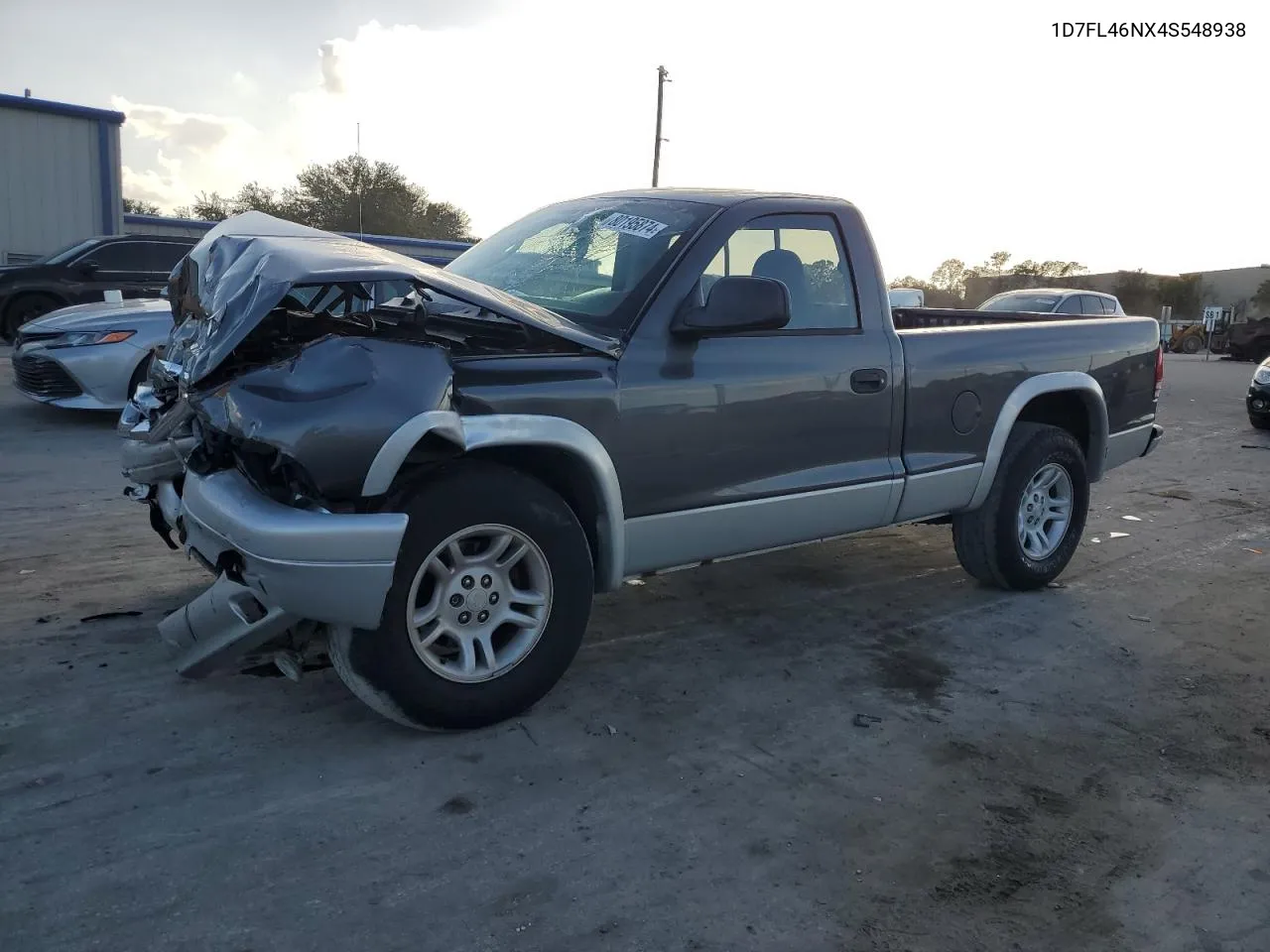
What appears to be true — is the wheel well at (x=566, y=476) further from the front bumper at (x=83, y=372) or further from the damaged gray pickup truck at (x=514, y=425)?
the front bumper at (x=83, y=372)

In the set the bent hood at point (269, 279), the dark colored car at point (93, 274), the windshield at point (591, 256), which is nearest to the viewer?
the bent hood at point (269, 279)

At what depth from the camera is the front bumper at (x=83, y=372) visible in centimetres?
866

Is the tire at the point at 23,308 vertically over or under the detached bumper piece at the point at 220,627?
over

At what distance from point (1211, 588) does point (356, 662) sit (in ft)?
15.5

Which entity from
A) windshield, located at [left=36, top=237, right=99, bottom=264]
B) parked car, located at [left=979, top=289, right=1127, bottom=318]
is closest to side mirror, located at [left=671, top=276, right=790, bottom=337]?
parked car, located at [left=979, top=289, right=1127, bottom=318]

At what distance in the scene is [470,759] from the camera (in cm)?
326

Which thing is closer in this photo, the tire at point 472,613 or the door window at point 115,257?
the tire at point 472,613

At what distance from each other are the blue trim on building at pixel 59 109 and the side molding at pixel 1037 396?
21432 millimetres

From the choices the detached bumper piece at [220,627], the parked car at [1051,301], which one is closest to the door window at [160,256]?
the parked car at [1051,301]

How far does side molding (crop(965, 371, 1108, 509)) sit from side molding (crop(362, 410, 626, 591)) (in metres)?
2.23

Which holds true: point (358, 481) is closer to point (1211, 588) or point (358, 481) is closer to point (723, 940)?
point (723, 940)

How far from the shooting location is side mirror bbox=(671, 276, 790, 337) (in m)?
3.62

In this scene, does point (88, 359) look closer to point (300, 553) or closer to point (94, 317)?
point (94, 317)

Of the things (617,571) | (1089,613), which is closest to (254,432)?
(617,571)
